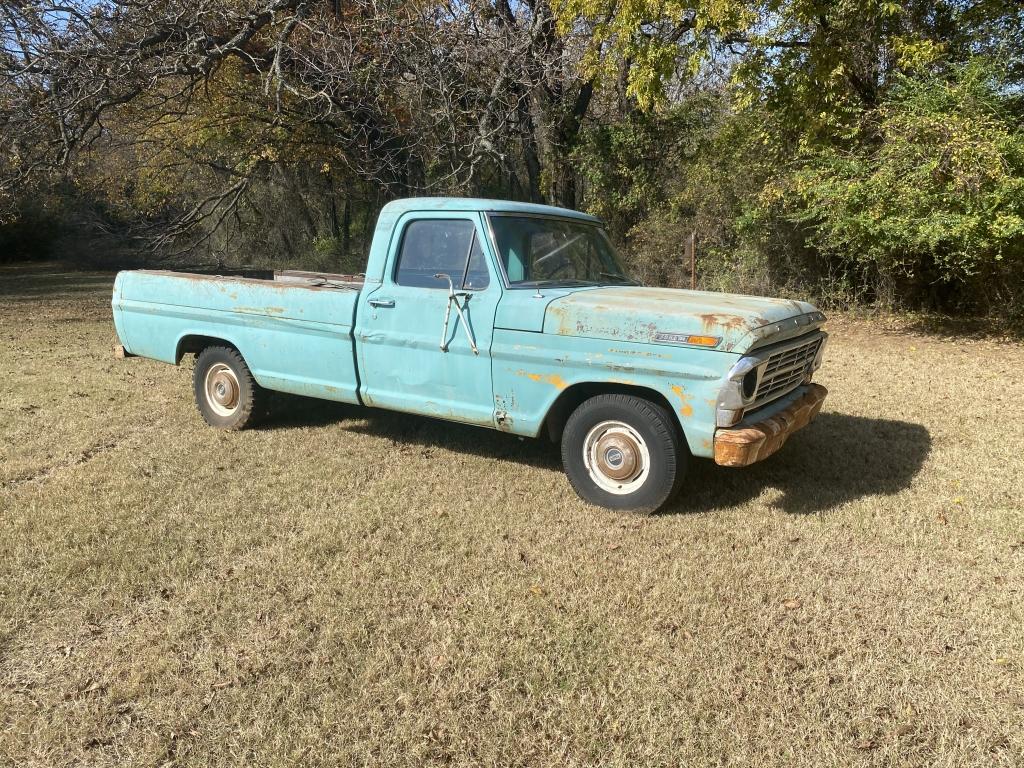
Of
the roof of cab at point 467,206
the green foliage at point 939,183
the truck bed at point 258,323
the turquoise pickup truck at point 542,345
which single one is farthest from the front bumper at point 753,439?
the green foliage at point 939,183

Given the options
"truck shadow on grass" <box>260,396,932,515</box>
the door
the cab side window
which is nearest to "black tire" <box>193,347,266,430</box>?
"truck shadow on grass" <box>260,396,932,515</box>

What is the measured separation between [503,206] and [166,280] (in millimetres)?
3179

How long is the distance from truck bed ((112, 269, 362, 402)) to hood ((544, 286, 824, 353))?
1.72m

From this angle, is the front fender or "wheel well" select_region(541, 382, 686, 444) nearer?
the front fender

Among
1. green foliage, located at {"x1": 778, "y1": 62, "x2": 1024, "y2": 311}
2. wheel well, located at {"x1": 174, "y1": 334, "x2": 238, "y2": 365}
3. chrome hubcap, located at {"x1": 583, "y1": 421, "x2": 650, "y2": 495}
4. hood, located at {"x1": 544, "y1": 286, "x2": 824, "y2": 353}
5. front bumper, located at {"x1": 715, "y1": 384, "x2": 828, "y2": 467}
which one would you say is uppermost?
green foliage, located at {"x1": 778, "y1": 62, "x2": 1024, "y2": 311}

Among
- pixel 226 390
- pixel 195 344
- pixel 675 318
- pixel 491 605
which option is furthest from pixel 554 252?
pixel 195 344

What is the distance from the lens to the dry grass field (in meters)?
2.67

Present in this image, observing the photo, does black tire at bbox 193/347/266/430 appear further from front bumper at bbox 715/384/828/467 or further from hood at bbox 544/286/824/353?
front bumper at bbox 715/384/828/467

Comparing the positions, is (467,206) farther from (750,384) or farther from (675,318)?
(750,384)

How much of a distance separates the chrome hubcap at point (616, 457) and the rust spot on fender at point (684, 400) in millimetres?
345

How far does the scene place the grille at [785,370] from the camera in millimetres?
4316

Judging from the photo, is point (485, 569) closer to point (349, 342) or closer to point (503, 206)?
point (349, 342)

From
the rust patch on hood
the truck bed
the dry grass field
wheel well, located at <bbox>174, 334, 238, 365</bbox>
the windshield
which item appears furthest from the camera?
wheel well, located at <bbox>174, 334, 238, 365</bbox>

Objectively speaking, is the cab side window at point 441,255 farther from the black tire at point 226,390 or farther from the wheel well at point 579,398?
the black tire at point 226,390
